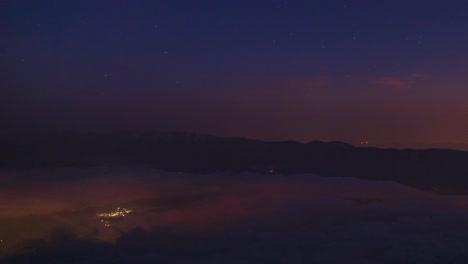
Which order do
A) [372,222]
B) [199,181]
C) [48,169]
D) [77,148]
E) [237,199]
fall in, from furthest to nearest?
[77,148] < [48,169] < [199,181] < [237,199] < [372,222]

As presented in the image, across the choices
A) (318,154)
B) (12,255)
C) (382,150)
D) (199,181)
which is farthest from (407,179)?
(12,255)

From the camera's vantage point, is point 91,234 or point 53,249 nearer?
point 53,249

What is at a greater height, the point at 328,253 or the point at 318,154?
the point at 318,154

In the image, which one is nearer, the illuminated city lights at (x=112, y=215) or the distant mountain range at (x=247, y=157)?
the illuminated city lights at (x=112, y=215)

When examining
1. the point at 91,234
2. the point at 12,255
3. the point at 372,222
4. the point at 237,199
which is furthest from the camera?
the point at 237,199

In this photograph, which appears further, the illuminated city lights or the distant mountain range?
the distant mountain range

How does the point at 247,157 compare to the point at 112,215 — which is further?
the point at 247,157

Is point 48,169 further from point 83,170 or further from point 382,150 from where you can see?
point 382,150

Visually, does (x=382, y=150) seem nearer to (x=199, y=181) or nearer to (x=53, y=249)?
(x=199, y=181)
